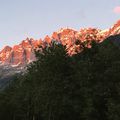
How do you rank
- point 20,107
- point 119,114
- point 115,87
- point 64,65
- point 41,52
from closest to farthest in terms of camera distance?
point 119,114, point 115,87, point 64,65, point 41,52, point 20,107

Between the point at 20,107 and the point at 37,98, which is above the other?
the point at 20,107

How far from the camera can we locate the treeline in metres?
74.2

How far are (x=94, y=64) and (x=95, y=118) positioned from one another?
35.3ft

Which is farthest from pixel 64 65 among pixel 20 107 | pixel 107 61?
pixel 20 107

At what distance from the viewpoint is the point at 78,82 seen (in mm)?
79250

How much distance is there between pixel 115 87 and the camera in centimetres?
7325

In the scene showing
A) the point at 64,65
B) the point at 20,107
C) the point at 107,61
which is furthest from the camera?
the point at 20,107

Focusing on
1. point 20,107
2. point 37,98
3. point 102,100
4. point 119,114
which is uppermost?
point 20,107

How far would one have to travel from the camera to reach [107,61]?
256ft

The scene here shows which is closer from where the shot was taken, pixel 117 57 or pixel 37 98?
pixel 117 57

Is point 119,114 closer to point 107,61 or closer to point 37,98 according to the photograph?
point 107,61

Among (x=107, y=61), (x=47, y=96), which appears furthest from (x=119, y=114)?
(x=47, y=96)

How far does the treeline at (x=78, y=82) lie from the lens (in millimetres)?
74250

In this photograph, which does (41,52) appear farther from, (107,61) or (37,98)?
(107,61)
